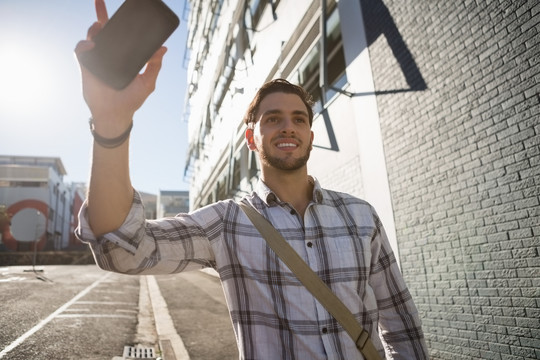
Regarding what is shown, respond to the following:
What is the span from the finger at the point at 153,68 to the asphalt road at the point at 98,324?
4426 mm

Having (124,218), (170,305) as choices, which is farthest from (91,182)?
(170,305)

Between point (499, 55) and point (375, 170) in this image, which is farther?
point (375, 170)

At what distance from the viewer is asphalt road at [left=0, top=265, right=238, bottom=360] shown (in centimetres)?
470

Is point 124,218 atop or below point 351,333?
atop

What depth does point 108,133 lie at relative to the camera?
1.06 metres

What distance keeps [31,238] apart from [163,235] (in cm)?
1767

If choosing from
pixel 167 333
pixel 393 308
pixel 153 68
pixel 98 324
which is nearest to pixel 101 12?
pixel 153 68

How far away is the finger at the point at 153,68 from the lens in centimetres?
115

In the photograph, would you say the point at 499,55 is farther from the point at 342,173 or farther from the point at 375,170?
the point at 342,173

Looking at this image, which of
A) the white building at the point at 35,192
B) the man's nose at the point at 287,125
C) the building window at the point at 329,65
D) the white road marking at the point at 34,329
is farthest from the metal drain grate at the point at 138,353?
the white building at the point at 35,192

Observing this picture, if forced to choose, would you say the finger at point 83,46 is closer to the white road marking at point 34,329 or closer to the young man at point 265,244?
the young man at point 265,244

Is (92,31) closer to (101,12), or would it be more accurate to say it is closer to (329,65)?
(101,12)

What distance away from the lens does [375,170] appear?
5.97 metres

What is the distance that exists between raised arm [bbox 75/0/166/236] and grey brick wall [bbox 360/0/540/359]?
3953 millimetres
